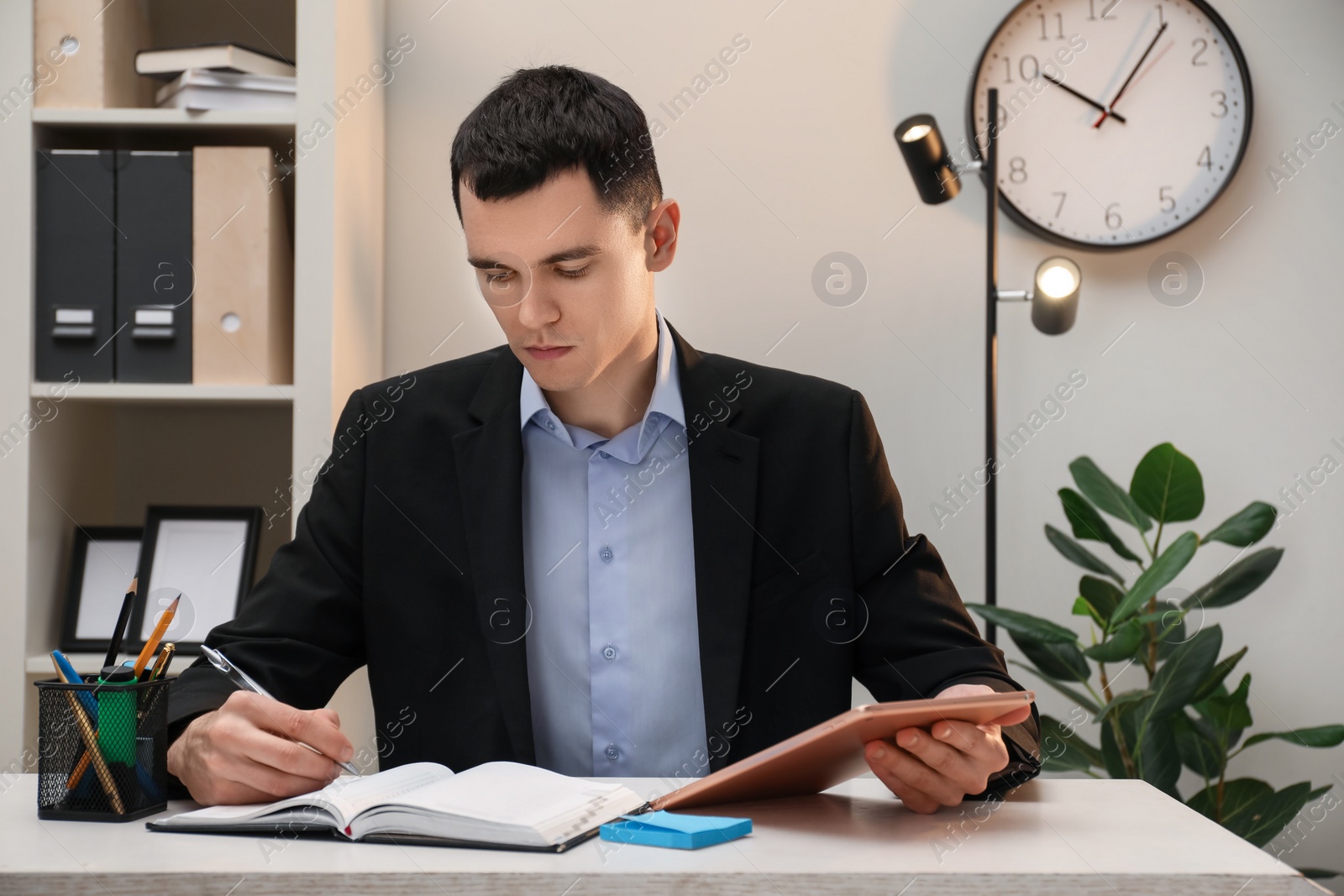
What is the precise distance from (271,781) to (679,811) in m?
0.32

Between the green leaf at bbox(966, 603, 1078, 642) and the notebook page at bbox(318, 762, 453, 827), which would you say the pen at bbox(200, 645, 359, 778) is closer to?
the notebook page at bbox(318, 762, 453, 827)

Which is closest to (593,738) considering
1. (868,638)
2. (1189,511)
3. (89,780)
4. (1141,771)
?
(868,638)

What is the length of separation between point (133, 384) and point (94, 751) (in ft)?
3.41

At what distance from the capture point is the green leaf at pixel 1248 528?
6.00ft

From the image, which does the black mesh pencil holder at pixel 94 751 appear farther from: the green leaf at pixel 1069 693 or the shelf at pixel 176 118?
the green leaf at pixel 1069 693

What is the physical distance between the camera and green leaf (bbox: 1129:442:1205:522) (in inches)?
72.6

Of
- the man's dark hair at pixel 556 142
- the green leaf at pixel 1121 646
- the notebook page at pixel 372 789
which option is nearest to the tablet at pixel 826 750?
the notebook page at pixel 372 789

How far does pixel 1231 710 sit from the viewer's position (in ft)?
6.15

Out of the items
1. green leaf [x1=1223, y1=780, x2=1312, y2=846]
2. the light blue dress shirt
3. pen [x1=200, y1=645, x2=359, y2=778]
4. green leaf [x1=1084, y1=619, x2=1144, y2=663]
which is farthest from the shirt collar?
green leaf [x1=1223, y1=780, x2=1312, y2=846]

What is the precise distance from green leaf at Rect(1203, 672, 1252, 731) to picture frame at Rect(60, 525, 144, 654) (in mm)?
1786

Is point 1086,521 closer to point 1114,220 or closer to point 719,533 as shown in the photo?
point 1114,220

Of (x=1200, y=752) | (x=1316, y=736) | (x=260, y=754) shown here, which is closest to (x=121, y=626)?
(x=260, y=754)

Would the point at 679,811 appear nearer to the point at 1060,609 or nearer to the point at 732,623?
the point at 732,623

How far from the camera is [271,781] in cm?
89
